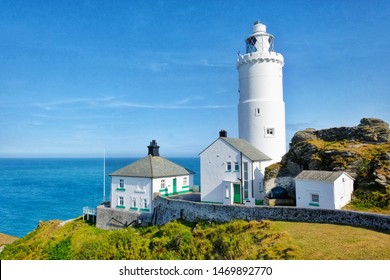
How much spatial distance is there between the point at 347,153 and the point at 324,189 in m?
4.11

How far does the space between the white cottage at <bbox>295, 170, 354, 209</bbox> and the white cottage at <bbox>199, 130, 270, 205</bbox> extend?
175 inches

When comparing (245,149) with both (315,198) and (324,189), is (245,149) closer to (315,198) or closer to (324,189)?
(315,198)

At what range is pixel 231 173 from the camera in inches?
933

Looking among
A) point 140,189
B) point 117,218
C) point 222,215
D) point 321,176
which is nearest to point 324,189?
point 321,176

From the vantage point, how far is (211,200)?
24469 millimetres

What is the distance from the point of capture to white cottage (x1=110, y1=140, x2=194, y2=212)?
26594mm

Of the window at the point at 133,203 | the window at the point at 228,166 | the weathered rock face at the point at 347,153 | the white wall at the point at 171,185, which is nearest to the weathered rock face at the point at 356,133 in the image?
the weathered rock face at the point at 347,153

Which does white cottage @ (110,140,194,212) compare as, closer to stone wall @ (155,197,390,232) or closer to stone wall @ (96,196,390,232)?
stone wall @ (96,196,390,232)

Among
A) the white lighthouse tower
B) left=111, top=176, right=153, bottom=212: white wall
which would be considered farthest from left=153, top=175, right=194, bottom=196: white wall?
the white lighthouse tower

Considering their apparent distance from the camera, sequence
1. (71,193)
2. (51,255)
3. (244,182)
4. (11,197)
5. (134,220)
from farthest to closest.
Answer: (71,193), (11,197), (134,220), (244,182), (51,255)

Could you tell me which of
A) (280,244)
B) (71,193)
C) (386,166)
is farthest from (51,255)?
(71,193)

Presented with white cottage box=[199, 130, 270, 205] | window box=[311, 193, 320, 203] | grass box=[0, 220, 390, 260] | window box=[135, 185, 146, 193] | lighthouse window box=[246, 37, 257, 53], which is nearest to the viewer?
grass box=[0, 220, 390, 260]
